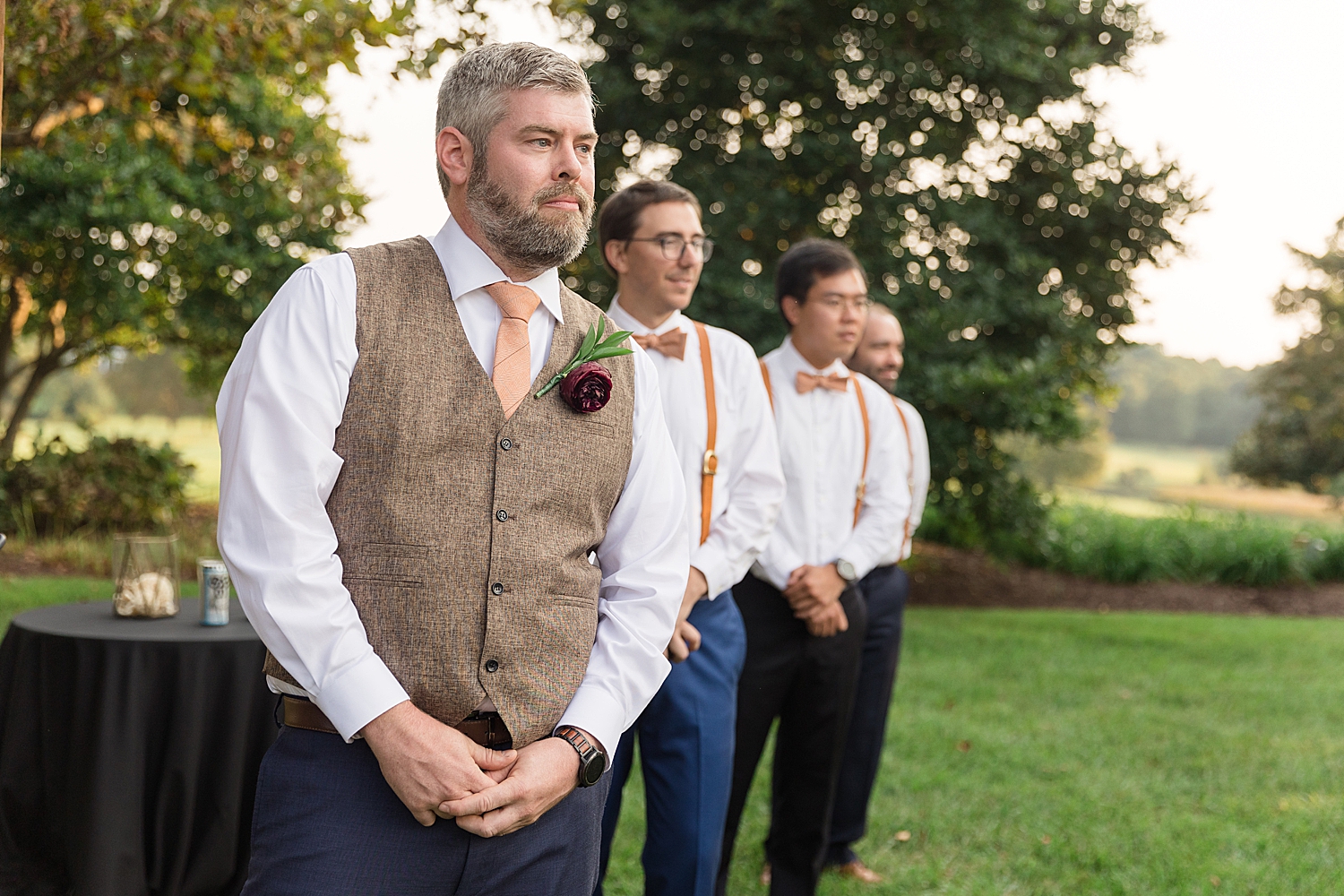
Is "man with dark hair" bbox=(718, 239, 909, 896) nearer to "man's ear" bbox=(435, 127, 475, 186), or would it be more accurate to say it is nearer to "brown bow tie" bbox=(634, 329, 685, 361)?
"brown bow tie" bbox=(634, 329, 685, 361)

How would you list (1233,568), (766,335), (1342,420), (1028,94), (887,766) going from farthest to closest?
(1342,420)
(1233,568)
(1028,94)
(766,335)
(887,766)

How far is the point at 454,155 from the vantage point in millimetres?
1933

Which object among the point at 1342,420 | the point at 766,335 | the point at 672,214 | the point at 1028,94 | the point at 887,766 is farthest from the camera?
the point at 1342,420

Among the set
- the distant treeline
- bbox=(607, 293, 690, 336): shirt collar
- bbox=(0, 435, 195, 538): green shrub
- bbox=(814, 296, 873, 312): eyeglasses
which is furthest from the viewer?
the distant treeline

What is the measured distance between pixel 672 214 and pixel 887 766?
399 cm

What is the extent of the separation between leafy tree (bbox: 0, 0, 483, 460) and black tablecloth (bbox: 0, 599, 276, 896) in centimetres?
312

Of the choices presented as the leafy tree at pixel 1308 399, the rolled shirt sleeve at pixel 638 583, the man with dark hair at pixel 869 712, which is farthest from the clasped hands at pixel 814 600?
the leafy tree at pixel 1308 399

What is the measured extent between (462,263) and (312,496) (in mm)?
493

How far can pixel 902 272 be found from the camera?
10.4 m

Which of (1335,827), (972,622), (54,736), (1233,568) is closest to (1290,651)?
(972,622)

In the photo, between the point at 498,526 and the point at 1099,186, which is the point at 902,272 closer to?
the point at 1099,186

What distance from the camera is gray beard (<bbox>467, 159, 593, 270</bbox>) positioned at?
187cm

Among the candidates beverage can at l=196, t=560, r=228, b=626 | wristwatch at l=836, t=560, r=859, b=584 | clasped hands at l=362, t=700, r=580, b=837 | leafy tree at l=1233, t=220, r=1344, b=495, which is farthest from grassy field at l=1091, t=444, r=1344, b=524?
clasped hands at l=362, t=700, r=580, b=837

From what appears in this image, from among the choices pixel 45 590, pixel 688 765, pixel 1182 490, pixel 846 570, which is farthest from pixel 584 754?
pixel 1182 490
